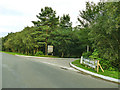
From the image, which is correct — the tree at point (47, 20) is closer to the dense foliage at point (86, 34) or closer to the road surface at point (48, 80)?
the dense foliage at point (86, 34)

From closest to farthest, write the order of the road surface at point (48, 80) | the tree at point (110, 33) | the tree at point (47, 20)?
1. the road surface at point (48, 80)
2. the tree at point (110, 33)
3. the tree at point (47, 20)

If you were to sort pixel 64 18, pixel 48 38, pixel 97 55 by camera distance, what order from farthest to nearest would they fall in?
pixel 64 18 < pixel 48 38 < pixel 97 55

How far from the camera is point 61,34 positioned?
110 feet

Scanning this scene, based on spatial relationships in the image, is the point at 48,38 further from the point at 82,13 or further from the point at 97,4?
the point at 97,4

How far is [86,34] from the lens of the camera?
70.0 feet

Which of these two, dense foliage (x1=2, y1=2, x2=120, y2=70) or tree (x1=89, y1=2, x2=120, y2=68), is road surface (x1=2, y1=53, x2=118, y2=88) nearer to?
tree (x1=89, y1=2, x2=120, y2=68)

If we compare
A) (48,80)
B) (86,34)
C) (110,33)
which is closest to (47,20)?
(86,34)

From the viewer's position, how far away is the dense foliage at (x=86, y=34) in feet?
37.6

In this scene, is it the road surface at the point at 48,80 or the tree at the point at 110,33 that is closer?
the road surface at the point at 48,80

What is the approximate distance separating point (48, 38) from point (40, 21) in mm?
6017

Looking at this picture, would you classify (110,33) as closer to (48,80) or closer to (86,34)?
(48,80)

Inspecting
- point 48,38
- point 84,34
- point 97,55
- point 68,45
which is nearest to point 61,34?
point 68,45

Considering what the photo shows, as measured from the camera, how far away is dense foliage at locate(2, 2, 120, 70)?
37.6ft

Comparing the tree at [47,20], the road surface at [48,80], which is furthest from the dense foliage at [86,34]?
the road surface at [48,80]
